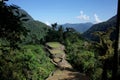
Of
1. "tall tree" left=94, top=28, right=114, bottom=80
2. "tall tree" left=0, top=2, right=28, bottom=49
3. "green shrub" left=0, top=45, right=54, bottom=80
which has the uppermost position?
"tall tree" left=0, top=2, right=28, bottom=49

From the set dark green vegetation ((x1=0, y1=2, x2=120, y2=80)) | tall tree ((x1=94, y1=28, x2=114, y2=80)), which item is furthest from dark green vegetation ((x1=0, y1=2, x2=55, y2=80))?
tall tree ((x1=94, y1=28, x2=114, y2=80))

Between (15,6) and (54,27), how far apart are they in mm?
55774

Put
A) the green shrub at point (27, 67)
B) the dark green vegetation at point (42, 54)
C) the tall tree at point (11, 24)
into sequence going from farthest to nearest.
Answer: the green shrub at point (27, 67), the dark green vegetation at point (42, 54), the tall tree at point (11, 24)

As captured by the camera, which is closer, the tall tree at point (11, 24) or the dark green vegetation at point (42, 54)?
the tall tree at point (11, 24)

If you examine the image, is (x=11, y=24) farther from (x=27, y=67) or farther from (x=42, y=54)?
(x=42, y=54)

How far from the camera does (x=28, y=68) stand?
33.0m

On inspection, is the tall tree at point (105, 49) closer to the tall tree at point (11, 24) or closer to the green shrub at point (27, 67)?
the green shrub at point (27, 67)

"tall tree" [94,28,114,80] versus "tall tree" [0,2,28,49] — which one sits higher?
"tall tree" [0,2,28,49]

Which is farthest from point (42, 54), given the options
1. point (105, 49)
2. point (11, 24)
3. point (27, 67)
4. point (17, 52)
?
point (11, 24)

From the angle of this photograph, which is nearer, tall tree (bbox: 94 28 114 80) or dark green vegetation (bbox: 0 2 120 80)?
dark green vegetation (bbox: 0 2 120 80)

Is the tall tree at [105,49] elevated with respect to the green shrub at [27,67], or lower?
elevated

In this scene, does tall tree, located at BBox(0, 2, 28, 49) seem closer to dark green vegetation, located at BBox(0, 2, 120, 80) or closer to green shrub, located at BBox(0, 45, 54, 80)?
dark green vegetation, located at BBox(0, 2, 120, 80)

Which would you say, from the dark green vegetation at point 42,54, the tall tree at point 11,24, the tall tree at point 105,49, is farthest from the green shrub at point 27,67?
the tall tree at point 11,24

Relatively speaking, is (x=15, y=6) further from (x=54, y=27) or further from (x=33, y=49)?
(x=54, y=27)
